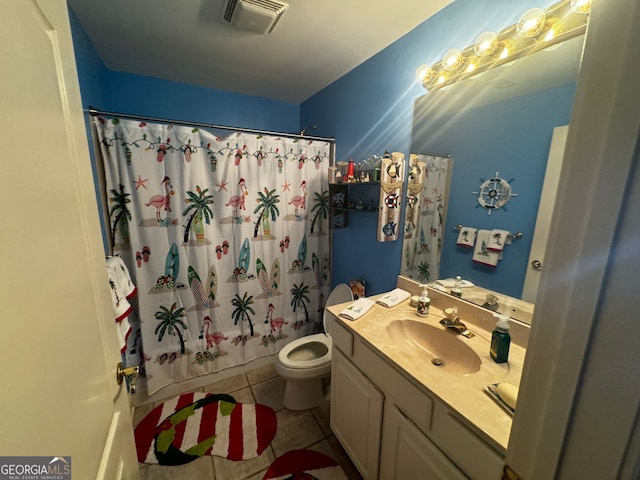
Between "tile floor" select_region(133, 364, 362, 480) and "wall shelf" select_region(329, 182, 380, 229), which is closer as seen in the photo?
"tile floor" select_region(133, 364, 362, 480)

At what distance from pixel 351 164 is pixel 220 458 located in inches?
79.9

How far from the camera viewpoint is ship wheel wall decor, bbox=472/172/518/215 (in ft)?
3.47

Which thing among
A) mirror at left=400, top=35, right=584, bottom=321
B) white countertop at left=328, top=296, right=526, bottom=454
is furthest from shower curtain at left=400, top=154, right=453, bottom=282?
white countertop at left=328, top=296, right=526, bottom=454

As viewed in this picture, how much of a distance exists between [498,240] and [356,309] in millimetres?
749

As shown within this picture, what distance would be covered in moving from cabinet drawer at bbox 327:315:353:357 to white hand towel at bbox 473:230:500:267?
2.40 ft

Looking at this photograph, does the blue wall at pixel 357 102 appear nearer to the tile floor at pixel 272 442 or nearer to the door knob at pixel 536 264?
the door knob at pixel 536 264

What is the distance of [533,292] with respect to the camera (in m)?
1.00

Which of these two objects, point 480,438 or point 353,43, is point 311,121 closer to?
point 353,43

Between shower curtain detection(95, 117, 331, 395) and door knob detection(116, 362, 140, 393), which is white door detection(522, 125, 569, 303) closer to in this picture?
door knob detection(116, 362, 140, 393)

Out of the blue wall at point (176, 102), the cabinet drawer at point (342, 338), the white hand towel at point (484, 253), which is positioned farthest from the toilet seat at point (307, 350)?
the blue wall at point (176, 102)

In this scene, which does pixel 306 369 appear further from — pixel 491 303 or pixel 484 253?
pixel 484 253

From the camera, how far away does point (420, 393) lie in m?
0.85

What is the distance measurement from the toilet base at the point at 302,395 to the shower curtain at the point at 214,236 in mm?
565

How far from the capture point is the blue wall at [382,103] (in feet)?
3.76
